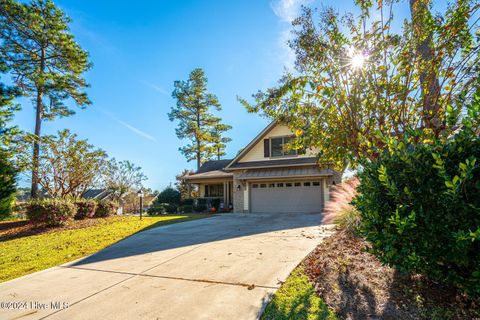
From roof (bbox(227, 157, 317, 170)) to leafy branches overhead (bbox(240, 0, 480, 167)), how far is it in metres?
9.97

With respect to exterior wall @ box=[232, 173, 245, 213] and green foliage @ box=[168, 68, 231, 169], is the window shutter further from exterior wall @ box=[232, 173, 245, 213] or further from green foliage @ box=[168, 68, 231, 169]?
green foliage @ box=[168, 68, 231, 169]

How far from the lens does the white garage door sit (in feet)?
49.1

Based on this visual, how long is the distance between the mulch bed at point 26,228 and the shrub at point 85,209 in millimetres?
823

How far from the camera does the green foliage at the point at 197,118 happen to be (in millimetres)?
30656

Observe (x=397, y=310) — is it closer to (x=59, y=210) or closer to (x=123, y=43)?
(x=59, y=210)

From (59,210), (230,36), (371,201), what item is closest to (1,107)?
(59,210)

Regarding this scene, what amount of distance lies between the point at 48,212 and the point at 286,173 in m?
12.3

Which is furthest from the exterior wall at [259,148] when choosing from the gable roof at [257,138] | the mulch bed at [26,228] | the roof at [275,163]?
the mulch bed at [26,228]

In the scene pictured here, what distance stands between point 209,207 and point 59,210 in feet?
35.4

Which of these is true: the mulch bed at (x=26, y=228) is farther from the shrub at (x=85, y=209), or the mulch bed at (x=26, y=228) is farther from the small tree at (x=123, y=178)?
the small tree at (x=123, y=178)

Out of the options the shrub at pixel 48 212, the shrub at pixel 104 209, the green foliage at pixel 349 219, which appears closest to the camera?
the green foliage at pixel 349 219

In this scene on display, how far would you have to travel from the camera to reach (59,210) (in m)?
11.0

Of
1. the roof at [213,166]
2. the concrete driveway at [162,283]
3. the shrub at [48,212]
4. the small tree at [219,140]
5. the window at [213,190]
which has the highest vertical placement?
the small tree at [219,140]

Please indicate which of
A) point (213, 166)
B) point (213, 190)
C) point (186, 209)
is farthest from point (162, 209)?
point (213, 166)
